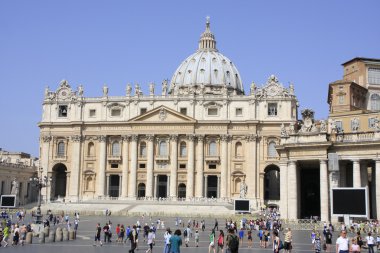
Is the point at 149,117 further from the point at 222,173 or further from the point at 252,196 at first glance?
the point at 252,196

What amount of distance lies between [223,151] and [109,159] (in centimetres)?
1823

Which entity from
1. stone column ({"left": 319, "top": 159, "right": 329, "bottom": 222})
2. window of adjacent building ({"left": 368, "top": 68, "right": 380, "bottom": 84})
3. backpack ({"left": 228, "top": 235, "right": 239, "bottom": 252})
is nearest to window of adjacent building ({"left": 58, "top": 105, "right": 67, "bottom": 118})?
window of adjacent building ({"left": 368, "top": 68, "right": 380, "bottom": 84})

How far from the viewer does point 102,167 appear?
8325cm

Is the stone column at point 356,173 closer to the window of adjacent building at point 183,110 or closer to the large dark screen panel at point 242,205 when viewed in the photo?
the large dark screen panel at point 242,205

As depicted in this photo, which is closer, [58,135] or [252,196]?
[252,196]

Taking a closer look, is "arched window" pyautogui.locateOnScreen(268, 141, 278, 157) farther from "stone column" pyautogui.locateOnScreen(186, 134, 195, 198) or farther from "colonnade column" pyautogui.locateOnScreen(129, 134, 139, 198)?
"colonnade column" pyautogui.locateOnScreen(129, 134, 139, 198)

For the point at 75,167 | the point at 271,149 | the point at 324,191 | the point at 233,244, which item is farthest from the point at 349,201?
the point at 75,167

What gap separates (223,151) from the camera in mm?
80250

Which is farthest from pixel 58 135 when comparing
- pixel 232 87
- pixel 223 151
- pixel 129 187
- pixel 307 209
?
pixel 307 209

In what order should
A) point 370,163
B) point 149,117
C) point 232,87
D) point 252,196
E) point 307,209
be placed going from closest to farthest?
point 370,163
point 307,209
point 252,196
point 149,117
point 232,87

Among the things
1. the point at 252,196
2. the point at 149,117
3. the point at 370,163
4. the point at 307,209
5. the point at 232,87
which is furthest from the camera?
the point at 232,87

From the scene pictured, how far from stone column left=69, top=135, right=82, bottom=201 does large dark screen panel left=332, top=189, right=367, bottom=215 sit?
197ft

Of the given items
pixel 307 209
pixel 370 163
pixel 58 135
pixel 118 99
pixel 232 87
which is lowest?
pixel 307 209

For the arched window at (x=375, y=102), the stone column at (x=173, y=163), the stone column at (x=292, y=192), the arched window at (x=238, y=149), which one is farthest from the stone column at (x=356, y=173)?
the stone column at (x=173, y=163)
